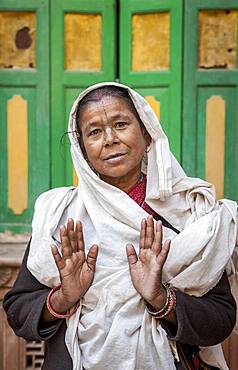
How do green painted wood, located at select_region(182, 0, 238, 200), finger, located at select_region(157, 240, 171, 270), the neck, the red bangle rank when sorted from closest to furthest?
finger, located at select_region(157, 240, 171, 270), the red bangle, the neck, green painted wood, located at select_region(182, 0, 238, 200)

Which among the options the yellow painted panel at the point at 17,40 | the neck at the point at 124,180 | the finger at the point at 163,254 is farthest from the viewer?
the yellow painted panel at the point at 17,40

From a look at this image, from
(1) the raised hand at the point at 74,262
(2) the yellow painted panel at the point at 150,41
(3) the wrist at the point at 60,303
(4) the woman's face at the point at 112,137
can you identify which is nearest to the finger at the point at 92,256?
(1) the raised hand at the point at 74,262

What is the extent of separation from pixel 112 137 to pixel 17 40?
1920 millimetres

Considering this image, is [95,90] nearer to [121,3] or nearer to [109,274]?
[109,274]

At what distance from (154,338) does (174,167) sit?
0.56 m

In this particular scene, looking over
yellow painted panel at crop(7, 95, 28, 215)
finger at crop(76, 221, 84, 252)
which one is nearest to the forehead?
finger at crop(76, 221, 84, 252)

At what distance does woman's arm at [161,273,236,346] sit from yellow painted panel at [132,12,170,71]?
6.12ft

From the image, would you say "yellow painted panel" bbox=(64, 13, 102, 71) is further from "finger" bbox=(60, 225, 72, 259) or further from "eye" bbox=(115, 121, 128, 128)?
"finger" bbox=(60, 225, 72, 259)

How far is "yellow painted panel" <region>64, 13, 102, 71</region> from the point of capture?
3916 millimetres

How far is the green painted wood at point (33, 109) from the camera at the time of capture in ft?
12.8

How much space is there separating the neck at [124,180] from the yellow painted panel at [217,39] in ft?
5.52

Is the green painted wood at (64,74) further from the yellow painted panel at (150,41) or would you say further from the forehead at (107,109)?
the forehead at (107,109)

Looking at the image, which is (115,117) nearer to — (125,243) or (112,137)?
(112,137)

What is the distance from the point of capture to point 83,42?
3930mm
